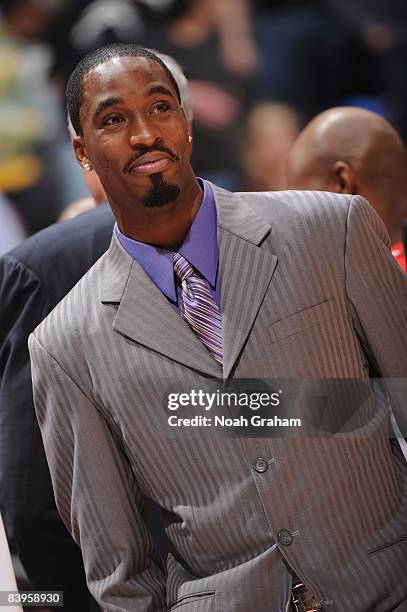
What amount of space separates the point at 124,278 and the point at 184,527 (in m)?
0.47

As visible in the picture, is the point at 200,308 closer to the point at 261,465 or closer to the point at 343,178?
the point at 261,465

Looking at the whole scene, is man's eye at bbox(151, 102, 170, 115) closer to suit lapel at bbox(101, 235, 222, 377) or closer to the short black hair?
the short black hair

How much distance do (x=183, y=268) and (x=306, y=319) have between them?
25 centimetres

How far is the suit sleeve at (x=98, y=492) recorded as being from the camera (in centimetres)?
186

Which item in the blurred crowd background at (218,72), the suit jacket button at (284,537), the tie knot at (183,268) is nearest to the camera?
the suit jacket button at (284,537)

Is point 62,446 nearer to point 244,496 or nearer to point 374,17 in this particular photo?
point 244,496

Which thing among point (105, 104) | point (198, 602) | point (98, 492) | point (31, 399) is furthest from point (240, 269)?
point (31, 399)

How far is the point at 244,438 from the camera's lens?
1.77 m

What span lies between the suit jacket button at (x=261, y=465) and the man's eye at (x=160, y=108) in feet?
2.13

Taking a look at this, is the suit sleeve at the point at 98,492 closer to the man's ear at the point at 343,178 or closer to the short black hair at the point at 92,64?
the short black hair at the point at 92,64

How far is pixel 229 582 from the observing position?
1760mm

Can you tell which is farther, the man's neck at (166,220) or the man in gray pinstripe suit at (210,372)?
the man's neck at (166,220)

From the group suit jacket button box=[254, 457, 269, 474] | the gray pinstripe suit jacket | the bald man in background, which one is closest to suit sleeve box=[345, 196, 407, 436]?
the gray pinstripe suit jacket

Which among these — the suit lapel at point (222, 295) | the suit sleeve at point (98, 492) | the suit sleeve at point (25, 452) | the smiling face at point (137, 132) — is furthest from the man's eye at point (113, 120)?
the suit sleeve at point (25, 452)
